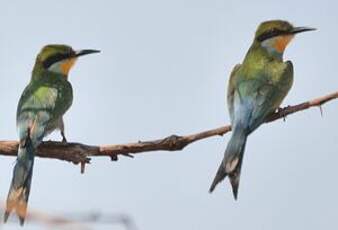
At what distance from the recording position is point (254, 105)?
10.7ft

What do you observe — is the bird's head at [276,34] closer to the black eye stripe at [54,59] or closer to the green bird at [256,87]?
the green bird at [256,87]

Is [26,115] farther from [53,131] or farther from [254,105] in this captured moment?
[254,105]

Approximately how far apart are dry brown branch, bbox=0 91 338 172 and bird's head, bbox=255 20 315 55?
97 centimetres

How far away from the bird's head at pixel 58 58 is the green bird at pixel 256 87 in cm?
98

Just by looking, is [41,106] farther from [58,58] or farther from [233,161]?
[233,161]

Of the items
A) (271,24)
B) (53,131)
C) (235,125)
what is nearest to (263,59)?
(271,24)

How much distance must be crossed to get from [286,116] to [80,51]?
60.8 inches

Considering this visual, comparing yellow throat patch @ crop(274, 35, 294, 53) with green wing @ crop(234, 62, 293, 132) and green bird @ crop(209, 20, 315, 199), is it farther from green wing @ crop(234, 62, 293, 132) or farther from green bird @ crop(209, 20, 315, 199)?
green wing @ crop(234, 62, 293, 132)

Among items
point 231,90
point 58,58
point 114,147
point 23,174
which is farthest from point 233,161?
point 58,58

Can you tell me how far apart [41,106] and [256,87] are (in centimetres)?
101

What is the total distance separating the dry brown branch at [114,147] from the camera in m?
2.51

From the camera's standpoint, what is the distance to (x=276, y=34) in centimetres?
409

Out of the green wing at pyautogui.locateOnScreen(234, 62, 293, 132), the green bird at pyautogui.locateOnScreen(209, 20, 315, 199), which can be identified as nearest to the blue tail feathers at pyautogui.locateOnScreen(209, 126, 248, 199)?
the green bird at pyautogui.locateOnScreen(209, 20, 315, 199)

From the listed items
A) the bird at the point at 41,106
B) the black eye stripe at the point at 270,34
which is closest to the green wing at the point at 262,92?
the black eye stripe at the point at 270,34
